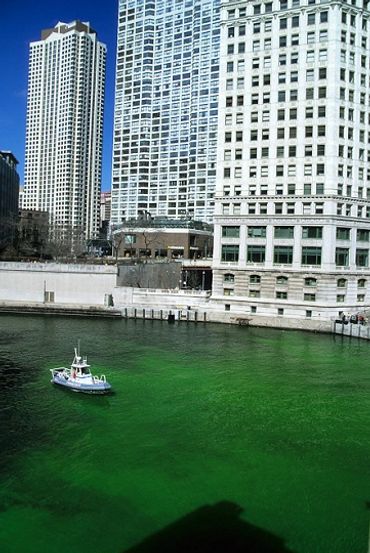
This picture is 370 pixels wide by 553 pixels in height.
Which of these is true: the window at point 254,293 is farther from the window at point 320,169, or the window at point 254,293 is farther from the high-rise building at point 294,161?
the window at point 320,169

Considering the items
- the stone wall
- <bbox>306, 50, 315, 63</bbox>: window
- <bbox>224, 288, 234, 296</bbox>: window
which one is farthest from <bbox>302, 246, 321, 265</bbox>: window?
the stone wall

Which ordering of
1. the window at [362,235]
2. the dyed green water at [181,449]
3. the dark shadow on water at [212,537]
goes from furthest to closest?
the window at [362,235] → the dyed green water at [181,449] → the dark shadow on water at [212,537]

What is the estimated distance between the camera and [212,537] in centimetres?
2297

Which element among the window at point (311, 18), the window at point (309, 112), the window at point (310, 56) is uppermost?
the window at point (311, 18)

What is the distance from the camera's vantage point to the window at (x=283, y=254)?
82438mm

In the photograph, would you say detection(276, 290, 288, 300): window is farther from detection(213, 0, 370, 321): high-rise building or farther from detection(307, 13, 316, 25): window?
detection(307, 13, 316, 25): window

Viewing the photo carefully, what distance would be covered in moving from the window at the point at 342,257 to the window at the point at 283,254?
274 inches

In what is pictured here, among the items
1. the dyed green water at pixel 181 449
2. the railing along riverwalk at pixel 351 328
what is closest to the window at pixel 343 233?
the railing along riverwalk at pixel 351 328

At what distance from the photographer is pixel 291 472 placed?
29.6 metres

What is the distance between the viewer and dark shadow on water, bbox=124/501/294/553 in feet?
72.6

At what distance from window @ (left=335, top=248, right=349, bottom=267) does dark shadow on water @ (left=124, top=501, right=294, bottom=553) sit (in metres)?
61.2

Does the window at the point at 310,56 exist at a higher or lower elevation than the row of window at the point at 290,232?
higher

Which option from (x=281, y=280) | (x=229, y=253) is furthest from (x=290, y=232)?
(x=229, y=253)

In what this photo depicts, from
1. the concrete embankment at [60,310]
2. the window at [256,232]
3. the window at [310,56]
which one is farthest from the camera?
the concrete embankment at [60,310]
